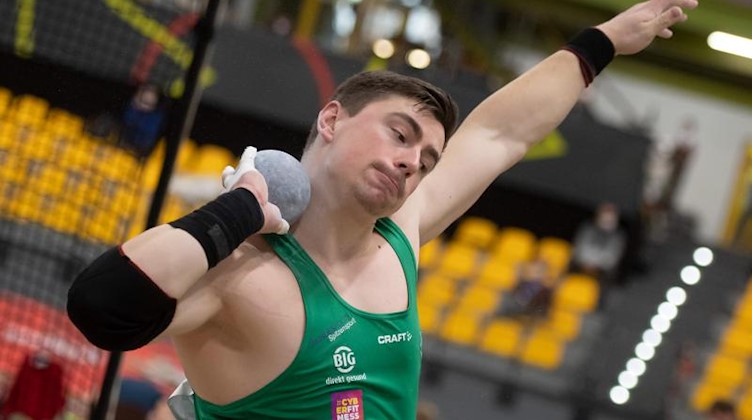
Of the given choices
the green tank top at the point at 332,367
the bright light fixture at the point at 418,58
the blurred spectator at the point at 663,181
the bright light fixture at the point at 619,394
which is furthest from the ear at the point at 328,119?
the blurred spectator at the point at 663,181

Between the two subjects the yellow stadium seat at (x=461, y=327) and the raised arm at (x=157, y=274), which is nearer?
the raised arm at (x=157, y=274)

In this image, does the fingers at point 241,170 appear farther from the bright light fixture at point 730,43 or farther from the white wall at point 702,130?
the white wall at point 702,130

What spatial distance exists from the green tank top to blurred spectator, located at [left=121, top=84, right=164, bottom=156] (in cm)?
289

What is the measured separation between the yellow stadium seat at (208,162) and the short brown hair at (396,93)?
12.0 metres

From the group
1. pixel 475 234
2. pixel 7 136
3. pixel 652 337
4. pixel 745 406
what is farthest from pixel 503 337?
pixel 7 136

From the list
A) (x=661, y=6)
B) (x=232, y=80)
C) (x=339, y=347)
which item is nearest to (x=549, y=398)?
(x=232, y=80)

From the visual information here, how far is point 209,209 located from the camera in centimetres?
248

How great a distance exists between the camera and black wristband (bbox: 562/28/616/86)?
11.8 feet

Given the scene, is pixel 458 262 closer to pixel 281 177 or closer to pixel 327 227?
pixel 327 227

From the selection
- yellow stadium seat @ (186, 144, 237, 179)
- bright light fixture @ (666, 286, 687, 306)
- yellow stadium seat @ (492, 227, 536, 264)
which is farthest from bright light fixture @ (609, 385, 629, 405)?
yellow stadium seat @ (186, 144, 237, 179)

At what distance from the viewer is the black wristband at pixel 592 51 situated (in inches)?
141

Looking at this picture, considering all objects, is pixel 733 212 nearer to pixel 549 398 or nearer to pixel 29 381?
pixel 549 398

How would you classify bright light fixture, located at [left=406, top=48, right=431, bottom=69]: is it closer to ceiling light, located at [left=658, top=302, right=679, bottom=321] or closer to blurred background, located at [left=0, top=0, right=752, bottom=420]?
blurred background, located at [left=0, top=0, right=752, bottom=420]

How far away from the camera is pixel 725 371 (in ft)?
45.0
